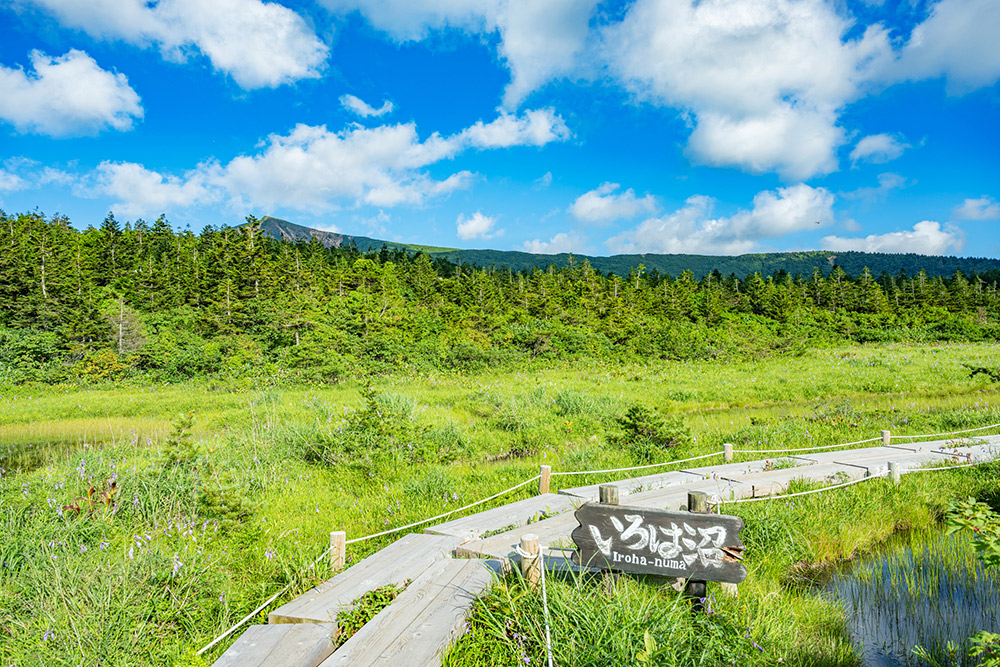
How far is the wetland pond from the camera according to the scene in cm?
436

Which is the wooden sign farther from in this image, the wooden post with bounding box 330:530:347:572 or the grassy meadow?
the wooden post with bounding box 330:530:347:572

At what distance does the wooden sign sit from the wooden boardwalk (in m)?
0.39

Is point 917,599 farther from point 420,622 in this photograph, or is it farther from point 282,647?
point 282,647

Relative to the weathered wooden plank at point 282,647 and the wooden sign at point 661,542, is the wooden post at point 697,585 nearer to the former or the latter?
the wooden sign at point 661,542

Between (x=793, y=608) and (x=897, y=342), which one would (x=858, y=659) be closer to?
(x=793, y=608)

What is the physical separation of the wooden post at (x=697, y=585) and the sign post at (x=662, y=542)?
82mm

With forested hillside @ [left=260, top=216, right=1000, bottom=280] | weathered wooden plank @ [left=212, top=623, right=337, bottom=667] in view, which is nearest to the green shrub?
weathered wooden plank @ [left=212, top=623, right=337, bottom=667]

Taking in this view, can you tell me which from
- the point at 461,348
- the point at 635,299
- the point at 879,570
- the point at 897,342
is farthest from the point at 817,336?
the point at 879,570

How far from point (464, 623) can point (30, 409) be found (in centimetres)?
1993

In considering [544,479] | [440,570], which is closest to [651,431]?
[544,479]

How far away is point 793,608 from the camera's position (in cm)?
446

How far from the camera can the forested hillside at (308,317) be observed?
2475 cm

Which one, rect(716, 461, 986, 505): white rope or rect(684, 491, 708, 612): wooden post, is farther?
rect(716, 461, 986, 505): white rope

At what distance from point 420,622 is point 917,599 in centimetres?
492
